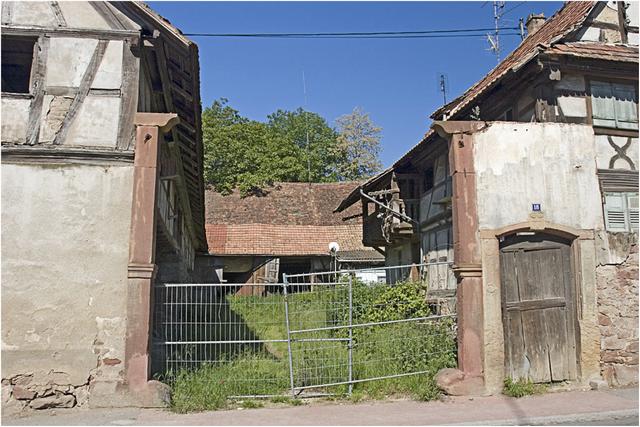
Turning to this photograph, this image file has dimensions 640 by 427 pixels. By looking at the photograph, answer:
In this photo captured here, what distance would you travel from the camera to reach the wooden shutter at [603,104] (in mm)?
9953

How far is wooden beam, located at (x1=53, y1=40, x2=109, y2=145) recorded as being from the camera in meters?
8.27

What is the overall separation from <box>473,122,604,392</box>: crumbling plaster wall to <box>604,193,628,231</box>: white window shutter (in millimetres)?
201

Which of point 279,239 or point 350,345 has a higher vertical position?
point 279,239

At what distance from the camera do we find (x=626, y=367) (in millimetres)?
9102

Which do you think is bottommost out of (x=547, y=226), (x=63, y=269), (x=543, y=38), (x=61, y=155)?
(x=63, y=269)

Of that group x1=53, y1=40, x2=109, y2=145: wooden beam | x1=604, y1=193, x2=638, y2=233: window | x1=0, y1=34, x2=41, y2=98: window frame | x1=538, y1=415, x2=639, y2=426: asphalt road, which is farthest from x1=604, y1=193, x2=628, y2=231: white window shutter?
x1=0, y1=34, x2=41, y2=98: window frame

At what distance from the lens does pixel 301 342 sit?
29.3 ft

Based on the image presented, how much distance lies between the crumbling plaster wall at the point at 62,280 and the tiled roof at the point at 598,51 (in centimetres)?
785

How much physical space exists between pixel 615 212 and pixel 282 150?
108ft

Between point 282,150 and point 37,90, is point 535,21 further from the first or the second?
point 282,150

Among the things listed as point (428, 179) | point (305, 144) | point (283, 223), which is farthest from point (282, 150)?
point (428, 179)

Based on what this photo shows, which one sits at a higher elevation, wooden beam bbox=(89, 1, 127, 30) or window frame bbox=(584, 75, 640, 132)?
wooden beam bbox=(89, 1, 127, 30)

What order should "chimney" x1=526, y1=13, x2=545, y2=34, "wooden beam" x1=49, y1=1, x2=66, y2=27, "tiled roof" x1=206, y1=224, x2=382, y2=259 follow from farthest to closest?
1. "tiled roof" x1=206, y1=224, x2=382, y2=259
2. "chimney" x1=526, y1=13, x2=545, y2=34
3. "wooden beam" x1=49, y1=1, x2=66, y2=27

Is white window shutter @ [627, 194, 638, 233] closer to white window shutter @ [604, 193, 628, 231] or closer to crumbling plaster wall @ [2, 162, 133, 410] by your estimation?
white window shutter @ [604, 193, 628, 231]
